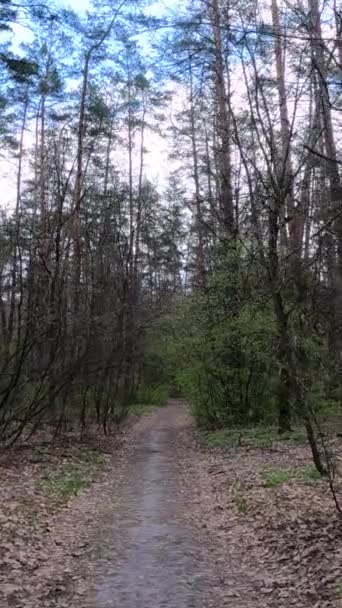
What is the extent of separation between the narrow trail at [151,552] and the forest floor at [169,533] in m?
0.02

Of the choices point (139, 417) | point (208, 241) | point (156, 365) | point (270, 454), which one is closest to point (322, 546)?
point (270, 454)

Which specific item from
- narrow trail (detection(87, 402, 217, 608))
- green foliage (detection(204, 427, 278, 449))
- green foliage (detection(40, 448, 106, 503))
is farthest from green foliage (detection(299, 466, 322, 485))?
green foliage (detection(204, 427, 278, 449))

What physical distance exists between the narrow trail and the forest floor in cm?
2

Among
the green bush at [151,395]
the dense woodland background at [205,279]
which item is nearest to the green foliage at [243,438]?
the dense woodland background at [205,279]

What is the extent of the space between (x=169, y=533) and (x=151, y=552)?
94 centimetres

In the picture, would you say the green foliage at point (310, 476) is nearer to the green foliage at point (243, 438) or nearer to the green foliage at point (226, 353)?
the green foliage at point (243, 438)

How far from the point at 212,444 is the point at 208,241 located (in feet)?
33.1

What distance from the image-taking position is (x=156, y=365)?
1543 inches

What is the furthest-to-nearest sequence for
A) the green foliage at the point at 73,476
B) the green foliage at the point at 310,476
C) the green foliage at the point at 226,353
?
the green foliage at the point at 226,353 < the green foliage at the point at 73,476 < the green foliage at the point at 310,476

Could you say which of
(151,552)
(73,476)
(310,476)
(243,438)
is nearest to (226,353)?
(243,438)

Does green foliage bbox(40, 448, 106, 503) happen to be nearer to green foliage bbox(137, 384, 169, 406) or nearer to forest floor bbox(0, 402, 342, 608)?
forest floor bbox(0, 402, 342, 608)

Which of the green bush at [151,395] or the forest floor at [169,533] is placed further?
the green bush at [151,395]

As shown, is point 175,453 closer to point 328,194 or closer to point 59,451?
point 59,451

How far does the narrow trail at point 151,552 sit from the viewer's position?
5449 mm
